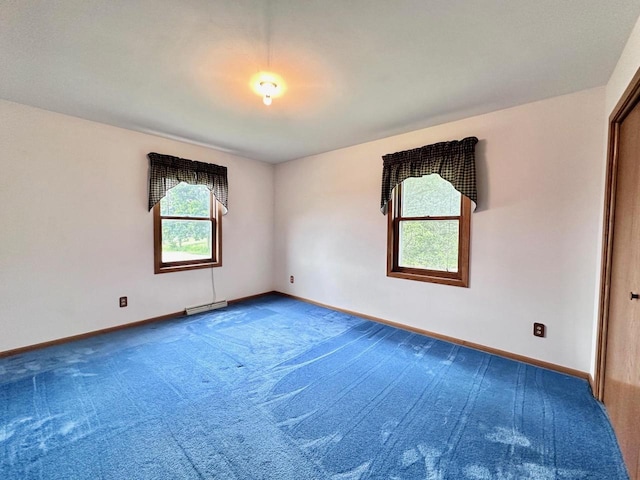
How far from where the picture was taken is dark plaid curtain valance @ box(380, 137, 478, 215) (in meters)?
2.78

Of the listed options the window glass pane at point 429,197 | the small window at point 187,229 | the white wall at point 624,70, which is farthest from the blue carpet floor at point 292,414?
the white wall at point 624,70

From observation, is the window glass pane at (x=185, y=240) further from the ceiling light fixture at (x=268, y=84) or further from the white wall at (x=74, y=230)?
the ceiling light fixture at (x=268, y=84)

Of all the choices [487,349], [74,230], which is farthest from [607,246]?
[74,230]

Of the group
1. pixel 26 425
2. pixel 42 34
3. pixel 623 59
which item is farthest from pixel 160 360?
pixel 623 59

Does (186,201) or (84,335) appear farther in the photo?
(186,201)

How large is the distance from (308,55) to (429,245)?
235 centimetres

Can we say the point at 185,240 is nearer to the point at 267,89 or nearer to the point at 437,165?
the point at 267,89

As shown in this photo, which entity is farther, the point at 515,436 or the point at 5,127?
the point at 5,127

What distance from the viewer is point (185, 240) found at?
396cm

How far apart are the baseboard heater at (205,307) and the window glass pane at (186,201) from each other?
4.32ft

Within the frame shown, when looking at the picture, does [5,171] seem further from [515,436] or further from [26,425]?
[515,436]

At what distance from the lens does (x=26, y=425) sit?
1.73 metres

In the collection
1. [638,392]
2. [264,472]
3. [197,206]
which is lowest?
[264,472]

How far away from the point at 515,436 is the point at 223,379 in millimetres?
2045
